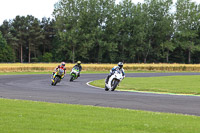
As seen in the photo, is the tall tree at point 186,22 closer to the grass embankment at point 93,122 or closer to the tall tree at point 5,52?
the tall tree at point 5,52

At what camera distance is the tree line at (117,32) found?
274 feet

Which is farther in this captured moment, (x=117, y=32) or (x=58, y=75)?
(x=117, y=32)

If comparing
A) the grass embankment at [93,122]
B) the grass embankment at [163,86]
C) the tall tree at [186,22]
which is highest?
the tall tree at [186,22]

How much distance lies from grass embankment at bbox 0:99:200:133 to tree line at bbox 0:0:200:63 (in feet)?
230

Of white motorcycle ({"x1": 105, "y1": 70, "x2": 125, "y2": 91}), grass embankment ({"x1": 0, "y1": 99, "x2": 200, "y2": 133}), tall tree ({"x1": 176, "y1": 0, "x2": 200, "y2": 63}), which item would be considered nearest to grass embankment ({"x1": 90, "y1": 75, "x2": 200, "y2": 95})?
white motorcycle ({"x1": 105, "y1": 70, "x2": 125, "y2": 91})

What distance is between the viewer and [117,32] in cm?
8719

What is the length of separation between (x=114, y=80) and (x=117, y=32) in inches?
2658

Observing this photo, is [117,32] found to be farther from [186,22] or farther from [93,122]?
[93,122]

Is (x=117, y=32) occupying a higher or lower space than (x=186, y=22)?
lower

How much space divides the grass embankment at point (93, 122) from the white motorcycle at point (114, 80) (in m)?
9.34

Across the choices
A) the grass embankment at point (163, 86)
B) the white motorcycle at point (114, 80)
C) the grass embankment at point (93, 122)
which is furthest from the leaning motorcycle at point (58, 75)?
the grass embankment at point (93, 122)

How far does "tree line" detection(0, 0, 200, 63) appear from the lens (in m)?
83.6

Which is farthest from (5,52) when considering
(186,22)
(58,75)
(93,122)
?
(93,122)

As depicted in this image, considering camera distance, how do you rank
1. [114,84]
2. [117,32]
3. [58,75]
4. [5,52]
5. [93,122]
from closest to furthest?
1. [93,122]
2. [114,84]
3. [58,75]
4. [117,32]
5. [5,52]
